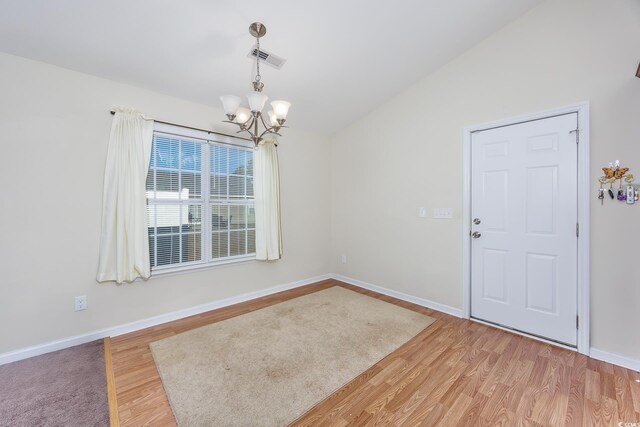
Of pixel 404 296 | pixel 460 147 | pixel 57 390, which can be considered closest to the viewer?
pixel 57 390

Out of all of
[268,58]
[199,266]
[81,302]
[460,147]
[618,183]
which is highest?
[268,58]

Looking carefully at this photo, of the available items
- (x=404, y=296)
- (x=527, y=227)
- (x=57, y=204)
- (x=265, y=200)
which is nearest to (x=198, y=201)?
(x=265, y=200)

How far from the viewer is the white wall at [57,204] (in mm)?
2146

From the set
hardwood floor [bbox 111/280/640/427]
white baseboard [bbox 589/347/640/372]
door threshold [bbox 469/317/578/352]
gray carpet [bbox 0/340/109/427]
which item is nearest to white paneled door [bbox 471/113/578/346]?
door threshold [bbox 469/317/578/352]

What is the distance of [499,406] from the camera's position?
1.67 metres

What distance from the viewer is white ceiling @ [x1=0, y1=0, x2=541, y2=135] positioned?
1973 millimetres

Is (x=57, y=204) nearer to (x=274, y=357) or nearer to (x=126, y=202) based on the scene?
(x=126, y=202)

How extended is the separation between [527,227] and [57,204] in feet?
14.4

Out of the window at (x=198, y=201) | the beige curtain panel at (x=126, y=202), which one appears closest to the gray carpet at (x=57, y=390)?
the beige curtain panel at (x=126, y=202)

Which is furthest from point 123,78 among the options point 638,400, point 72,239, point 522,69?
point 638,400

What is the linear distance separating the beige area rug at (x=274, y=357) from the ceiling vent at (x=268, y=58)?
8.84 feet

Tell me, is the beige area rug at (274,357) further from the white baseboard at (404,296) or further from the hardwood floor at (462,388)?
the white baseboard at (404,296)

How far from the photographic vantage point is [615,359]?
2.09m

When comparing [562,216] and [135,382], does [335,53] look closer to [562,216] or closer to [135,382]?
[562,216]
